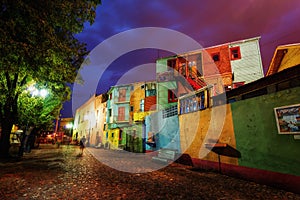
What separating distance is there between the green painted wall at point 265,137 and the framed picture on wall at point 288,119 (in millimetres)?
164

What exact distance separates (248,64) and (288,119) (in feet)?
51.8

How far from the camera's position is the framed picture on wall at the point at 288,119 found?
5289mm

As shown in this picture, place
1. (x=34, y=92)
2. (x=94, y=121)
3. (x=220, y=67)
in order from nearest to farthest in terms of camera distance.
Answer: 1. (x=34, y=92)
2. (x=220, y=67)
3. (x=94, y=121)

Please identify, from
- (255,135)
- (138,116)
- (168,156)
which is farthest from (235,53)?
(138,116)

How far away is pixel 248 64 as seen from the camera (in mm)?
18641

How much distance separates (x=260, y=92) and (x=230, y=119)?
6.49ft

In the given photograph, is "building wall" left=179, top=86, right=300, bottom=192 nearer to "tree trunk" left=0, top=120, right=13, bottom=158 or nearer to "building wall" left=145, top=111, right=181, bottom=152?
"building wall" left=145, top=111, right=181, bottom=152

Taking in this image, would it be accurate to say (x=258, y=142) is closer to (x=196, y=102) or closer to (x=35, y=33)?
(x=196, y=102)

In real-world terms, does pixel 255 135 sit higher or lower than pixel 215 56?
lower

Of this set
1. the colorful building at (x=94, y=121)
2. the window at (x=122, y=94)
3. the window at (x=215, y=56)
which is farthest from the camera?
the colorful building at (x=94, y=121)

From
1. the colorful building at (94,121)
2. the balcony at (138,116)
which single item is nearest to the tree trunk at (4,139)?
the balcony at (138,116)

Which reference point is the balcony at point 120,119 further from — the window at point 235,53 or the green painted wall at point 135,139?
the window at point 235,53

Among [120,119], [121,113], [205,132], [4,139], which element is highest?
[121,113]

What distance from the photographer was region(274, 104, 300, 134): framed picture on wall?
208 inches
